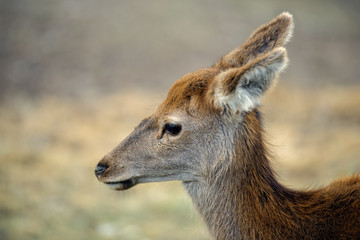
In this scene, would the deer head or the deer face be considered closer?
the deer head

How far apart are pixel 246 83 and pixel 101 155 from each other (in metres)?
6.50

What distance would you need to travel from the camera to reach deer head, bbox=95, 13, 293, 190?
13.8ft

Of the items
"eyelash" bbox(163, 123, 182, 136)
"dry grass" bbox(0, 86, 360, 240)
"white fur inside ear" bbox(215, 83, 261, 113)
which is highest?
"dry grass" bbox(0, 86, 360, 240)

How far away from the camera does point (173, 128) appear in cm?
439

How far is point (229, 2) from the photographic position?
18.3 m

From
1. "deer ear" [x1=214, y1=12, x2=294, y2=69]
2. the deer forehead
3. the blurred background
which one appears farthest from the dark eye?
the blurred background

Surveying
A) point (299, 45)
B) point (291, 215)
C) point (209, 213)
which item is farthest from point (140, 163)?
point (299, 45)

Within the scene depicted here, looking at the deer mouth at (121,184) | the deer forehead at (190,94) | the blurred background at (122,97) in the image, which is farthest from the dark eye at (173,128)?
the blurred background at (122,97)

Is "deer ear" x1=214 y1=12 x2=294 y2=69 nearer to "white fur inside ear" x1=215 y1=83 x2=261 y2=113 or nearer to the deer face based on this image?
the deer face

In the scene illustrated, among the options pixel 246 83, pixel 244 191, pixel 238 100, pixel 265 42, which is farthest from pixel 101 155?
pixel 246 83

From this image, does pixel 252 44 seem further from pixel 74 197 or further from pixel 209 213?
pixel 74 197

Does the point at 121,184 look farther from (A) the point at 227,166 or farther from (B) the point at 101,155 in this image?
(B) the point at 101,155

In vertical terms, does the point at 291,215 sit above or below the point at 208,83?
below

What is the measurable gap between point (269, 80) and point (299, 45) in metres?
13.1
